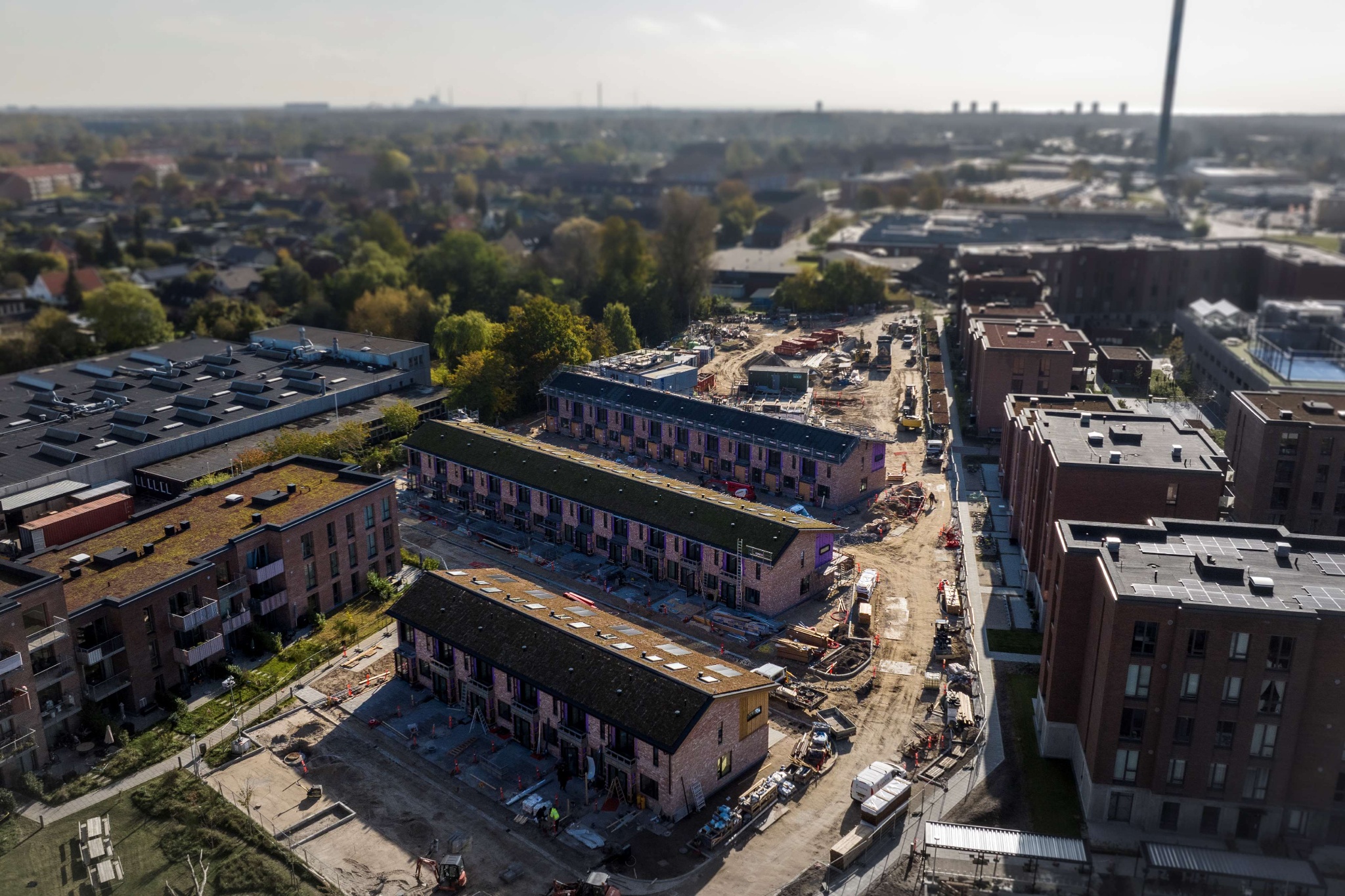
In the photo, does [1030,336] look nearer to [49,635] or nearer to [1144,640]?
[1144,640]

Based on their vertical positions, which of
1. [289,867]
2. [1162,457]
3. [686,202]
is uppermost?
[686,202]

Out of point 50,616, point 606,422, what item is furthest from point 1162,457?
point 50,616

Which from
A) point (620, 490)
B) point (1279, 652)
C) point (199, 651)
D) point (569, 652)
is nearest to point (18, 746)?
point (199, 651)

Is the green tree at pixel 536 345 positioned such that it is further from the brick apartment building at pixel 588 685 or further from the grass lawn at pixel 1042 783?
the grass lawn at pixel 1042 783

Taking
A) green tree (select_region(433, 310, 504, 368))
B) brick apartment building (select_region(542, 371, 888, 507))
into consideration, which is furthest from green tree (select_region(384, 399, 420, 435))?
green tree (select_region(433, 310, 504, 368))

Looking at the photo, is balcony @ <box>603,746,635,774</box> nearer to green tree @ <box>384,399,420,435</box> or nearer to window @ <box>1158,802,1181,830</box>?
window @ <box>1158,802,1181,830</box>

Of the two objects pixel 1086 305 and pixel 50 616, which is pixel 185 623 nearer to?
pixel 50 616

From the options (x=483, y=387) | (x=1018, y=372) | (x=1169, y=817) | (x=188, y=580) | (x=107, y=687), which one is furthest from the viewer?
(x=483, y=387)
